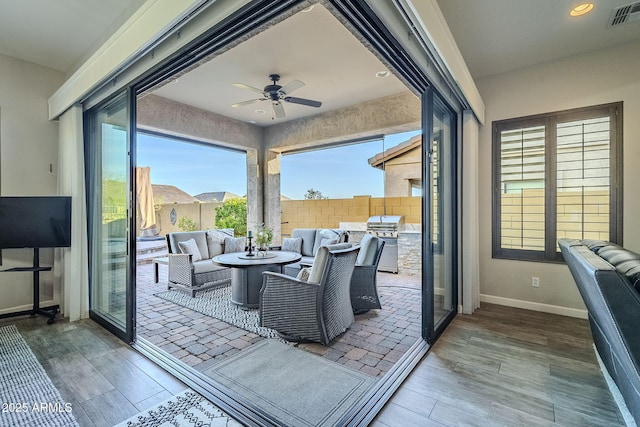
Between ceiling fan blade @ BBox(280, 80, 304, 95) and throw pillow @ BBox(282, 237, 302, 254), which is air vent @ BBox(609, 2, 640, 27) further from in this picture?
throw pillow @ BBox(282, 237, 302, 254)

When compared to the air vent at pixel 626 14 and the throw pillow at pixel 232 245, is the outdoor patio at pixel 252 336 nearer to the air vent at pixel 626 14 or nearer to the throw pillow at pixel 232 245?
the throw pillow at pixel 232 245

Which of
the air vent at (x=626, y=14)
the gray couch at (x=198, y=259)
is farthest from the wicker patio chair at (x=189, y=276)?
the air vent at (x=626, y=14)

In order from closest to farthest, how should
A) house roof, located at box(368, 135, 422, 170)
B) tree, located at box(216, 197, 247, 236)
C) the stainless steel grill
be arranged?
the stainless steel grill, house roof, located at box(368, 135, 422, 170), tree, located at box(216, 197, 247, 236)

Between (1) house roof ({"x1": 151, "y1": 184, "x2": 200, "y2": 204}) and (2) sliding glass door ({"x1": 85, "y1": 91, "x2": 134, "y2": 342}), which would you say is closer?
(2) sliding glass door ({"x1": 85, "y1": 91, "x2": 134, "y2": 342})

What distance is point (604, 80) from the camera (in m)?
3.30

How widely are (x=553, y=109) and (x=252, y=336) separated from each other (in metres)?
4.38

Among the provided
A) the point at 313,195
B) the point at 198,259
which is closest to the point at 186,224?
the point at 198,259

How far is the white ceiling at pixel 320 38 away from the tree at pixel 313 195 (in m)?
3.05

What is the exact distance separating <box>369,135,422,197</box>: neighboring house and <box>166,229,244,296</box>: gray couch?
3227 millimetres

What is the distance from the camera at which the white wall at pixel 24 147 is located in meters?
3.43

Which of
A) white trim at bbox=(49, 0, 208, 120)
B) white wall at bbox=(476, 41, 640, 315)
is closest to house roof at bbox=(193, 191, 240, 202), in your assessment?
white trim at bbox=(49, 0, 208, 120)

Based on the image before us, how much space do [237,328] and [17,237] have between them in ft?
8.65

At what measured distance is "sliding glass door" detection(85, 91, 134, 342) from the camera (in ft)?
9.26

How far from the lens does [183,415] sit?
71.1 inches
